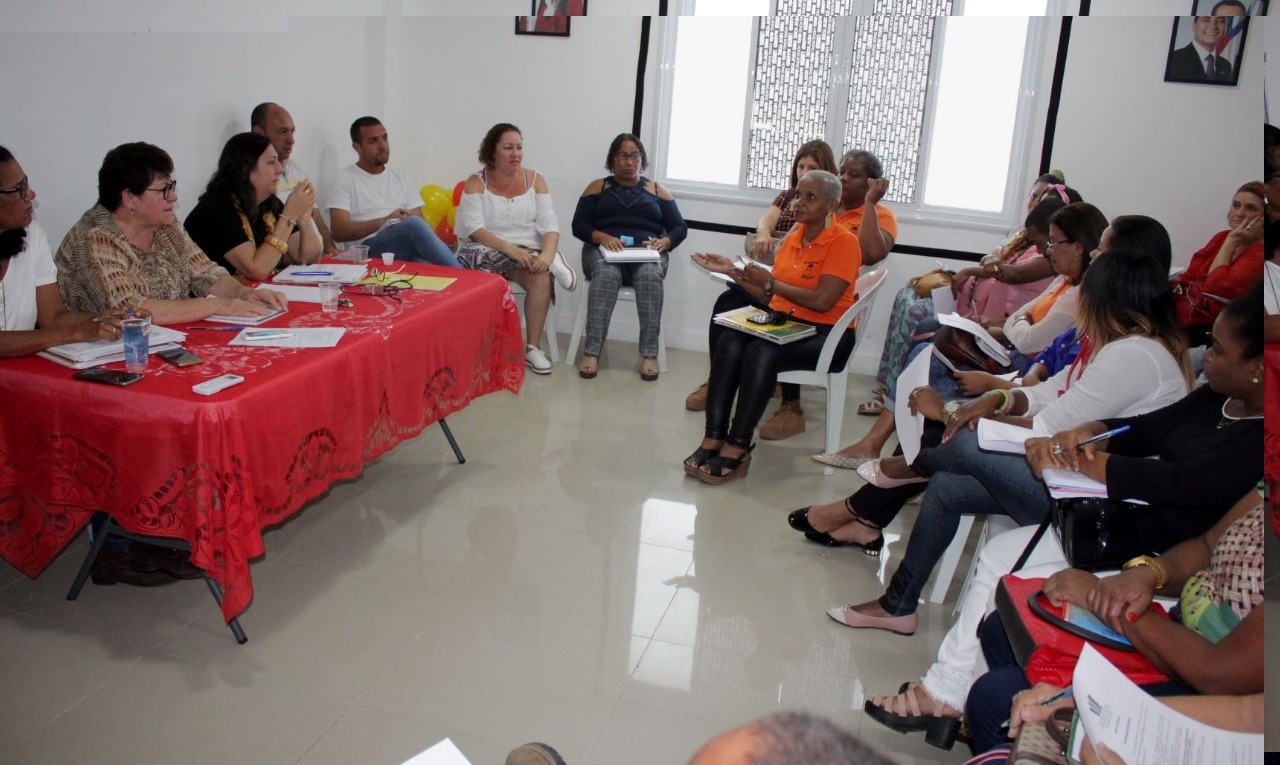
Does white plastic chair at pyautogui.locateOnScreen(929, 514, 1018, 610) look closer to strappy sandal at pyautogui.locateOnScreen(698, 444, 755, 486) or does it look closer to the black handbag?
the black handbag

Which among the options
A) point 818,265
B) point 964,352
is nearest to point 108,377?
point 818,265

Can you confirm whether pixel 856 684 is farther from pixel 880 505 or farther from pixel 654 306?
pixel 654 306

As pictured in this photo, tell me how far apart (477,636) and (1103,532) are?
1.53 meters

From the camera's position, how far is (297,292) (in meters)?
3.06

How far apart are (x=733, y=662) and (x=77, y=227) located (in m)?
2.21

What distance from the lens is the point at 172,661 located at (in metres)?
2.24

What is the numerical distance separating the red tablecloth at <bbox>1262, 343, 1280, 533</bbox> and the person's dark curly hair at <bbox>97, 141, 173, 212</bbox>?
272 centimetres

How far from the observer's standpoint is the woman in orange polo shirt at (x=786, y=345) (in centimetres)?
350

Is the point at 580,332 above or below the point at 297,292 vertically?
below

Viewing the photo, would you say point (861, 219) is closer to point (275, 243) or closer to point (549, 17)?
point (549, 17)

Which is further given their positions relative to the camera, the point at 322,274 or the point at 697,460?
the point at 697,460

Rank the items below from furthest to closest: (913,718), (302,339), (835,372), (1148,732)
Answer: (835,372) → (302,339) → (913,718) → (1148,732)

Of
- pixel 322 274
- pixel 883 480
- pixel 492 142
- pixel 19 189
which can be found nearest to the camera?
pixel 19 189

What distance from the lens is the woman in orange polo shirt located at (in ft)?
11.5
